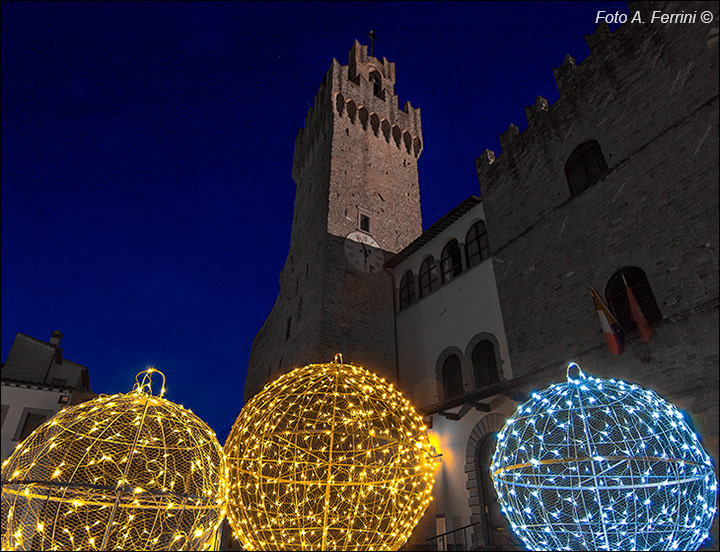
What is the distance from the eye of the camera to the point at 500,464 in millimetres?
4973

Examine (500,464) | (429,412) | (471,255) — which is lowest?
(500,464)

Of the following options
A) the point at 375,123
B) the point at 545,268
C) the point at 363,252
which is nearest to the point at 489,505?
the point at 545,268

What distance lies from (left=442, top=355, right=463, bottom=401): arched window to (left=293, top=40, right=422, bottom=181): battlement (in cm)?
1127

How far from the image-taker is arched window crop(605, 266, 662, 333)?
8.29 m

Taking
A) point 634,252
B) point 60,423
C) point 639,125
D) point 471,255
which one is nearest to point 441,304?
point 471,255

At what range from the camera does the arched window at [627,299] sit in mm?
8289

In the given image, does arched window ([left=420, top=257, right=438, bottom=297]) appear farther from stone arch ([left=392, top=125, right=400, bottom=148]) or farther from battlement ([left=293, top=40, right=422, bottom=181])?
stone arch ([left=392, top=125, right=400, bottom=148])

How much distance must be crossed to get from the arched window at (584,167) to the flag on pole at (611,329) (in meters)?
3.31

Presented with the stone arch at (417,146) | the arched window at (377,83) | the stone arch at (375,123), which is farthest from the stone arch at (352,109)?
the stone arch at (417,146)

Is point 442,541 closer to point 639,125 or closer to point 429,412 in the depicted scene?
point 429,412

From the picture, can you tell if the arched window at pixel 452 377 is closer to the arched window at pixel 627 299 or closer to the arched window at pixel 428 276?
the arched window at pixel 428 276

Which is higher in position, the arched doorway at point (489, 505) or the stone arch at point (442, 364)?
the stone arch at point (442, 364)

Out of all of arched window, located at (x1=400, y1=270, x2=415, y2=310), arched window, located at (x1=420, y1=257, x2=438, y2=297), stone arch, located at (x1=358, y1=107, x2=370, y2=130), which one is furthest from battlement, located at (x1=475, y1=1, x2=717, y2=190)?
stone arch, located at (x1=358, y1=107, x2=370, y2=130)

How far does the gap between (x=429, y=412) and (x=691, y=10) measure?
34.4 feet
